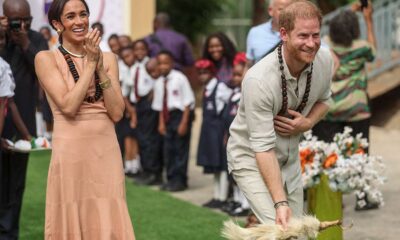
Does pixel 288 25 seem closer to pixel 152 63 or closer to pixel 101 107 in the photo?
pixel 101 107

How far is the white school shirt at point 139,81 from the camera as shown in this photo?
40.6 ft

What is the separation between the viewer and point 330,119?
30.6 ft

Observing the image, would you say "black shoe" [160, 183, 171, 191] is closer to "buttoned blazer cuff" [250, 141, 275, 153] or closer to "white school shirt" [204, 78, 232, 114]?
"white school shirt" [204, 78, 232, 114]

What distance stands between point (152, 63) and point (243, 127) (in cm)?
677

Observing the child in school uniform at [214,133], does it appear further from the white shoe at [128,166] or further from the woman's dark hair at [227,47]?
the white shoe at [128,166]

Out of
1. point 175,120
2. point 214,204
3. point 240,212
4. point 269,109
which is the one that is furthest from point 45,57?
point 175,120

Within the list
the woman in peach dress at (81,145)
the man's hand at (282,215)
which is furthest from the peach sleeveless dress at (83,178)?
the man's hand at (282,215)

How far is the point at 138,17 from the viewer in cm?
1594

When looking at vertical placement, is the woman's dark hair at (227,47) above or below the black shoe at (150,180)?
above

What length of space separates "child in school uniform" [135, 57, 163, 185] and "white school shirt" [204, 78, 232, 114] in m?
1.67

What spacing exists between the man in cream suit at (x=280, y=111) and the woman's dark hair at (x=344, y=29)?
3.82 metres

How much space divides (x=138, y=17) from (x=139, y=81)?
12.2ft

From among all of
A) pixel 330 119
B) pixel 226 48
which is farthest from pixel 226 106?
pixel 330 119

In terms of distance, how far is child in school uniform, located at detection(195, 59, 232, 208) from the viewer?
10211mm
